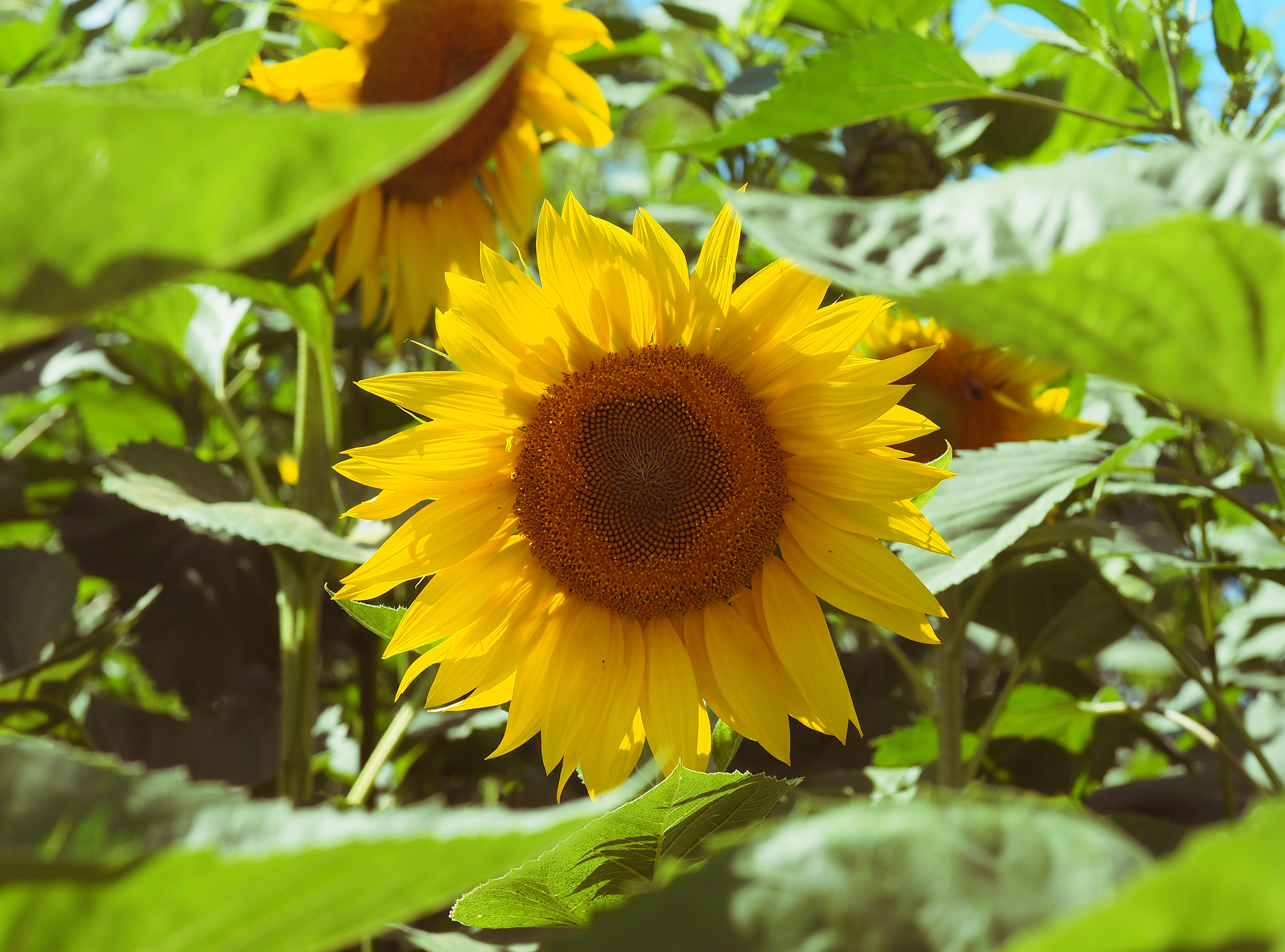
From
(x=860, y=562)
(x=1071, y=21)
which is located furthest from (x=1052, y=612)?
(x=1071, y=21)

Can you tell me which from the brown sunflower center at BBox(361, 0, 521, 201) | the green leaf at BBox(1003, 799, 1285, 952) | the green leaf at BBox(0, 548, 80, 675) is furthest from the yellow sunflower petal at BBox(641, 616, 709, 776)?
the green leaf at BBox(0, 548, 80, 675)

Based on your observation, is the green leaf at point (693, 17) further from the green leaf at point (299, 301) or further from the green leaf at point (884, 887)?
the green leaf at point (884, 887)

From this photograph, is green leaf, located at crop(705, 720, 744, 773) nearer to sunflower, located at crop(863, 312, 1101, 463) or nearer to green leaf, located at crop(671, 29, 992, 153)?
sunflower, located at crop(863, 312, 1101, 463)

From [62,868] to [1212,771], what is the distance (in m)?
1.42

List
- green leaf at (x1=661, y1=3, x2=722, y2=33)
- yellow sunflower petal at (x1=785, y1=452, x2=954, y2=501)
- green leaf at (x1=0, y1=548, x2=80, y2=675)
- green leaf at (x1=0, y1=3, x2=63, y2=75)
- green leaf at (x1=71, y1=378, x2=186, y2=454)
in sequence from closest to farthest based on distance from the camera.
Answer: yellow sunflower petal at (x1=785, y1=452, x2=954, y2=501) < green leaf at (x1=0, y1=548, x2=80, y2=675) < green leaf at (x1=661, y1=3, x2=722, y2=33) < green leaf at (x1=0, y1=3, x2=63, y2=75) < green leaf at (x1=71, y1=378, x2=186, y2=454)

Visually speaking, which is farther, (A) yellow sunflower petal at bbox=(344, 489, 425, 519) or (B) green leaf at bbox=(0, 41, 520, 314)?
(A) yellow sunflower petal at bbox=(344, 489, 425, 519)

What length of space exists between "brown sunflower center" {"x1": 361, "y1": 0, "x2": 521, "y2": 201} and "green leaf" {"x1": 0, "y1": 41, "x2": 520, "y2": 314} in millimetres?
1027

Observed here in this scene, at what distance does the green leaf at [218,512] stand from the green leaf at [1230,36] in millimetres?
949

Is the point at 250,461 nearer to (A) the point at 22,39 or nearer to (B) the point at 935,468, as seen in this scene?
(B) the point at 935,468

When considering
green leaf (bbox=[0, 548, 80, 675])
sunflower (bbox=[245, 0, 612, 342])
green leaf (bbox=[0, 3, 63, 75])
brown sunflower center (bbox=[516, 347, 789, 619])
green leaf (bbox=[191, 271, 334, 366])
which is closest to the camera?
brown sunflower center (bbox=[516, 347, 789, 619])

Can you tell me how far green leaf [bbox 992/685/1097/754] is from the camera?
121 cm

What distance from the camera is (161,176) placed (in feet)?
0.91

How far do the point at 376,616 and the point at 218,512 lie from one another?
31 cm

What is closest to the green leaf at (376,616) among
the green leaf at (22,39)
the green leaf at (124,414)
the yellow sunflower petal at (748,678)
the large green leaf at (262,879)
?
the yellow sunflower petal at (748,678)
